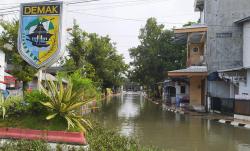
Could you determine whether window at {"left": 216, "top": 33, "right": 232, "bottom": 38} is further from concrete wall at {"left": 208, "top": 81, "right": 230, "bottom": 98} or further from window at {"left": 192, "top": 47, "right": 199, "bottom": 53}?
window at {"left": 192, "top": 47, "right": 199, "bottom": 53}

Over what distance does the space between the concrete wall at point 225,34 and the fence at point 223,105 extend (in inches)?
112

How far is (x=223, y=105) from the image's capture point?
95.2 feet

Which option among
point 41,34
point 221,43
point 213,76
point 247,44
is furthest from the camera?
point 221,43

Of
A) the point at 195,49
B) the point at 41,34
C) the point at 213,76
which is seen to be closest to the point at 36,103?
the point at 41,34

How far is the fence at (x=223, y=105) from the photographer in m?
27.2

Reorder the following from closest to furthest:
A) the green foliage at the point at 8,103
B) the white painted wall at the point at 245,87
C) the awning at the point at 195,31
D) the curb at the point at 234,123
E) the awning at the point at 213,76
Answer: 1. the green foliage at the point at 8,103
2. the curb at the point at 234,123
3. the white painted wall at the point at 245,87
4. the awning at the point at 213,76
5. the awning at the point at 195,31

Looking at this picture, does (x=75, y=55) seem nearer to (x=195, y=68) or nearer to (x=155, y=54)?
(x=195, y=68)

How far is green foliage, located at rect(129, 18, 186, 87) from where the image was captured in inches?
2231

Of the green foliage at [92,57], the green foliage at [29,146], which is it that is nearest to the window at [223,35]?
the green foliage at [92,57]

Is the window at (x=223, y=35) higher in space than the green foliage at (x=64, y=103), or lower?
higher

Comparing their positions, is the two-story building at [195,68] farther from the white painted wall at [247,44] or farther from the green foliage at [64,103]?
the green foliage at [64,103]

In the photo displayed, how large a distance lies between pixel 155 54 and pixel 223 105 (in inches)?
1116

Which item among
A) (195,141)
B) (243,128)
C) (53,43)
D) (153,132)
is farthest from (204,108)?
(53,43)

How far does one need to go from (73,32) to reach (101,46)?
519 inches
